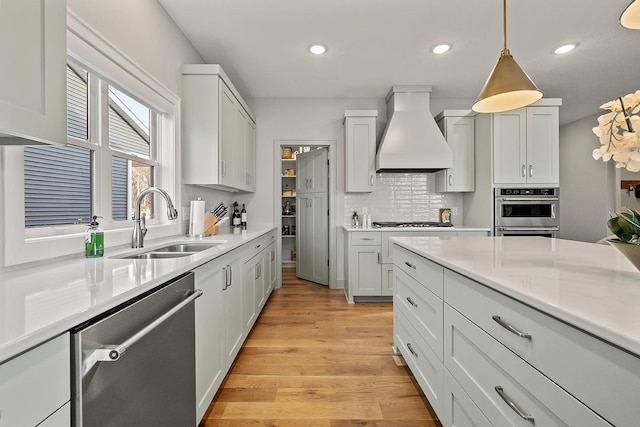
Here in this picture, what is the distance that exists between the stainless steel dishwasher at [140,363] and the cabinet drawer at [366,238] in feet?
8.17

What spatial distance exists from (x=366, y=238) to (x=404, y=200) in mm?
1003

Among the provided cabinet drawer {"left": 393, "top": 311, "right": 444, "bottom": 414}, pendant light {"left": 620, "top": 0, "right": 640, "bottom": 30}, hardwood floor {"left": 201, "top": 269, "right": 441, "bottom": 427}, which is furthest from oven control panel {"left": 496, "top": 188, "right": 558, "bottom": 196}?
pendant light {"left": 620, "top": 0, "right": 640, "bottom": 30}

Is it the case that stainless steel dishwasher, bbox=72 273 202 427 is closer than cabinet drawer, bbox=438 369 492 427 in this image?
Yes

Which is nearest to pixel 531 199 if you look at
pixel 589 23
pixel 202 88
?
pixel 589 23

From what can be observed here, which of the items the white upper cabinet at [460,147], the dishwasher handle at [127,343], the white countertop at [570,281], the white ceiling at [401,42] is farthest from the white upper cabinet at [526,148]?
the dishwasher handle at [127,343]

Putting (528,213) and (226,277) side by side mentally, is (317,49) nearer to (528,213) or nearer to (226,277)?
(226,277)

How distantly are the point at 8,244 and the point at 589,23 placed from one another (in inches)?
163

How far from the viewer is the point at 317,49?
113 inches

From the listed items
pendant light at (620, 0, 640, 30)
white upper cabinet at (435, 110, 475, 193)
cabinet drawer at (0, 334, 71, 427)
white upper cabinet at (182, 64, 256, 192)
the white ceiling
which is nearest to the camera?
cabinet drawer at (0, 334, 71, 427)

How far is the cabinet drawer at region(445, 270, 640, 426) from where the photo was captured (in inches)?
21.2

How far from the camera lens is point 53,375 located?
0.62 metres

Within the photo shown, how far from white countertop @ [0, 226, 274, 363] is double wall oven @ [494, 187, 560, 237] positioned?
3499 mm

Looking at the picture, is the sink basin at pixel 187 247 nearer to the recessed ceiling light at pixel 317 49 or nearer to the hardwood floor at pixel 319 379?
the hardwood floor at pixel 319 379

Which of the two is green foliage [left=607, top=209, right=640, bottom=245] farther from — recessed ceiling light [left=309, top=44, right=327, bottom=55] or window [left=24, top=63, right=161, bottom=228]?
recessed ceiling light [left=309, top=44, right=327, bottom=55]
